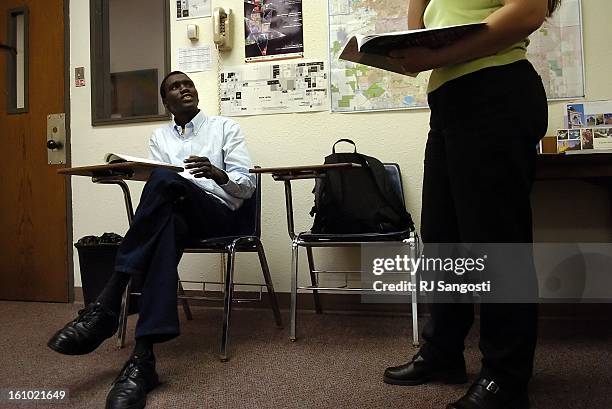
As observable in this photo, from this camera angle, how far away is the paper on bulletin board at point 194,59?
99.7 inches

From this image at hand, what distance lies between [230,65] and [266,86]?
0.82ft

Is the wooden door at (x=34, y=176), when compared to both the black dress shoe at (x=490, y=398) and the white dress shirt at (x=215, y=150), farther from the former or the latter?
the black dress shoe at (x=490, y=398)

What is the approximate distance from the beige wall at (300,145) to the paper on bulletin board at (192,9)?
4cm


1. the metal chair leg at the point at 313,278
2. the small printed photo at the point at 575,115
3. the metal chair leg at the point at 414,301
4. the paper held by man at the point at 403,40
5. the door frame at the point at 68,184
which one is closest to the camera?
the paper held by man at the point at 403,40

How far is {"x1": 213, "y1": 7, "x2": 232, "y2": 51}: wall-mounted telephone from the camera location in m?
2.42

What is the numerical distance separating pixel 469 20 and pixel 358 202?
954 mm

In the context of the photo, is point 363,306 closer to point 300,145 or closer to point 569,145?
point 300,145

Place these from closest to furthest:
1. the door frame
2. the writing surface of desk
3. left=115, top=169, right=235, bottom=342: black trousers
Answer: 1. left=115, top=169, right=235, bottom=342: black trousers
2. the writing surface of desk
3. the door frame

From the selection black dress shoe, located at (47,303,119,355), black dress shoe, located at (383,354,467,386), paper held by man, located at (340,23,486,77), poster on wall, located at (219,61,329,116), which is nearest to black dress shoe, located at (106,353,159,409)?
black dress shoe, located at (47,303,119,355)

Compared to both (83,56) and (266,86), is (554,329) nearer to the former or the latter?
(266,86)

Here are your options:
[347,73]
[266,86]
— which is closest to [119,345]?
[266,86]

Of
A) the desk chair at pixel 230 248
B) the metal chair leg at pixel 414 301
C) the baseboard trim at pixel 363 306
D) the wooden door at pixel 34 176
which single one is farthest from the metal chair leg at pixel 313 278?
the wooden door at pixel 34 176

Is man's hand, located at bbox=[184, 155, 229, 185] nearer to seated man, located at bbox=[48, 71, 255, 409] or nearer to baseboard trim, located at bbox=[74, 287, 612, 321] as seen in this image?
seated man, located at bbox=[48, 71, 255, 409]

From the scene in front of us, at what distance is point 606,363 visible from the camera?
150 cm
